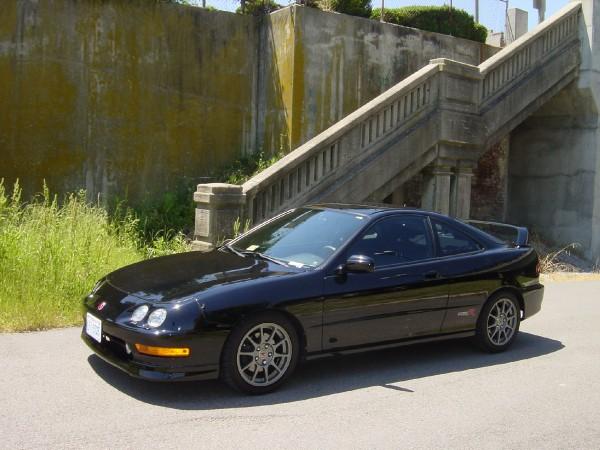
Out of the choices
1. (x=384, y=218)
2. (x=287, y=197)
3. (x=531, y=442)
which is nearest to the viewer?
(x=531, y=442)

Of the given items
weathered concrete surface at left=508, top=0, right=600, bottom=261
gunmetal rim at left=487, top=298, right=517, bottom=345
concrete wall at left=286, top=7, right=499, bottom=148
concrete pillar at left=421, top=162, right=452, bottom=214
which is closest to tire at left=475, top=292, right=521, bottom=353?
gunmetal rim at left=487, top=298, right=517, bottom=345

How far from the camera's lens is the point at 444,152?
13180 millimetres

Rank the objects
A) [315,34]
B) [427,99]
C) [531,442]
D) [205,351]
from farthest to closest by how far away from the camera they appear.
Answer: [315,34] < [427,99] < [205,351] < [531,442]

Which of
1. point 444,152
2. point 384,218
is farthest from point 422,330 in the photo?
point 444,152

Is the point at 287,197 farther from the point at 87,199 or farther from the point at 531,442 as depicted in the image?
the point at 531,442

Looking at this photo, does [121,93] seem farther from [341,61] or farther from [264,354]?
[264,354]

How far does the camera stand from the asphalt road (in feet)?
15.5

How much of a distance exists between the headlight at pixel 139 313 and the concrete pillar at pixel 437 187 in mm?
8732

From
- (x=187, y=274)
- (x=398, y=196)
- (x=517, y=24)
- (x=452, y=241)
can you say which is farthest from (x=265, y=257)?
(x=517, y=24)

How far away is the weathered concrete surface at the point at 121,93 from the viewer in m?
12.6

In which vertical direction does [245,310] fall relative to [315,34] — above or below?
below

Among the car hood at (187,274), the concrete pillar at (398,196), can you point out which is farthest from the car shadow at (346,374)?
the concrete pillar at (398,196)

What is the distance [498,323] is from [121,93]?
8904 mm

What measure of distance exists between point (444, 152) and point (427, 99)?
39.7 inches
